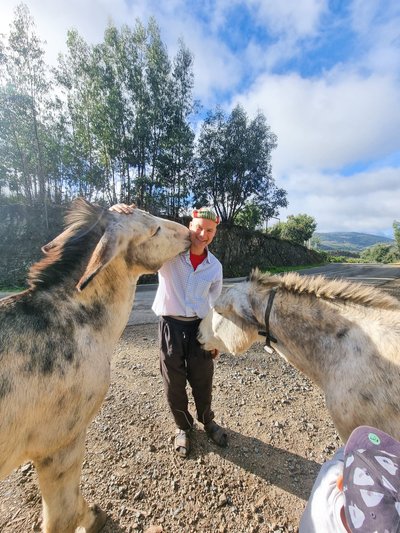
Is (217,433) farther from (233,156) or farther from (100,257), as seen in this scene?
(233,156)

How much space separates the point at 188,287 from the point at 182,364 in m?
0.92

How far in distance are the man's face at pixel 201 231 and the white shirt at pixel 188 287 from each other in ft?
0.53

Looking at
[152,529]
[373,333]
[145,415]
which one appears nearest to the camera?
[373,333]

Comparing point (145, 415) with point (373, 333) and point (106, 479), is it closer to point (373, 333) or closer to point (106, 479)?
point (106, 479)

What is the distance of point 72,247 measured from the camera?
7.43 feet

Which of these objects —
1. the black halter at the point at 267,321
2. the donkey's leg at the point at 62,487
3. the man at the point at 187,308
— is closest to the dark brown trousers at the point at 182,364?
the man at the point at 187,308

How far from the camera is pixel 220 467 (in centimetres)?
296

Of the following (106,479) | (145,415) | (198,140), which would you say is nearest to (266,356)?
(145,415)

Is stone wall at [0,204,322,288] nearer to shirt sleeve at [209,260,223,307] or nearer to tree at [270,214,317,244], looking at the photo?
shirt sleeve at [209,260,223,307]

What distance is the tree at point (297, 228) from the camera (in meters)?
50.6

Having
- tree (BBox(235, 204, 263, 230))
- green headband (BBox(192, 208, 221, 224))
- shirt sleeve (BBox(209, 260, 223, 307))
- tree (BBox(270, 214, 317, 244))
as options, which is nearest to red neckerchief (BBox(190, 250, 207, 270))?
shirt sleeve (BBox(209, 260, 223, 307))

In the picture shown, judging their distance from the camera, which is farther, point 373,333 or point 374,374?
point 373,333

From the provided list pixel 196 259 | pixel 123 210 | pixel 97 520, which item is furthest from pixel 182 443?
pixel 123 210

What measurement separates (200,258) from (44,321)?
64.7 inches
